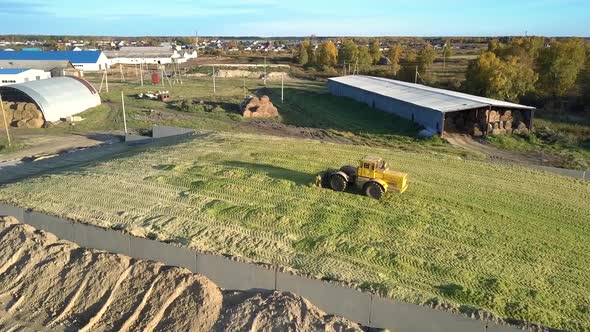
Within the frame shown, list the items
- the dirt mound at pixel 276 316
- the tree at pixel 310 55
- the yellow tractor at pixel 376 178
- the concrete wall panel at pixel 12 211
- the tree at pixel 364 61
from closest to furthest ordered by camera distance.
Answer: the dirt mound at pixel 276 316 → the concrete wall panel at pixel 12 211 → the yellow tractor at pixel 376 178 → the tree at pixel 364 61 → the tree at pixel 310 55

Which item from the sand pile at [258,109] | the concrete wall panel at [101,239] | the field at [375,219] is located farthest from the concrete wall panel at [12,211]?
the sand pile at [258,109]

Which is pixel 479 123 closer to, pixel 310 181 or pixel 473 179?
pixel 473 179

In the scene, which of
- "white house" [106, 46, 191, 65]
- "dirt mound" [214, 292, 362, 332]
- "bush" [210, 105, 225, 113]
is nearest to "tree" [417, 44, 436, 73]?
"bush" [210, 105, 225, 113]

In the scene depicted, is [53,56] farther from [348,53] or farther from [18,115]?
[348,53]

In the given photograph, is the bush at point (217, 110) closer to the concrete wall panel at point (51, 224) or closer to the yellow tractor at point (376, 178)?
the yellow tractor at point (376, 178)

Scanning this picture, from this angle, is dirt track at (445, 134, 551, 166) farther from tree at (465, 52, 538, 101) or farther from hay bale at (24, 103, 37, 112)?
hay bale at (24, 103, 37, 112)

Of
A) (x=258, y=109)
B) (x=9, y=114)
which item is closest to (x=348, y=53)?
(x=258, y=109)

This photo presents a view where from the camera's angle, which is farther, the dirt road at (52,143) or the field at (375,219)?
the dirt road at (52,143)

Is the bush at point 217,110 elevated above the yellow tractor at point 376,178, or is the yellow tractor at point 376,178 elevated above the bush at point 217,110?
the yellow tractor at point 376,178
